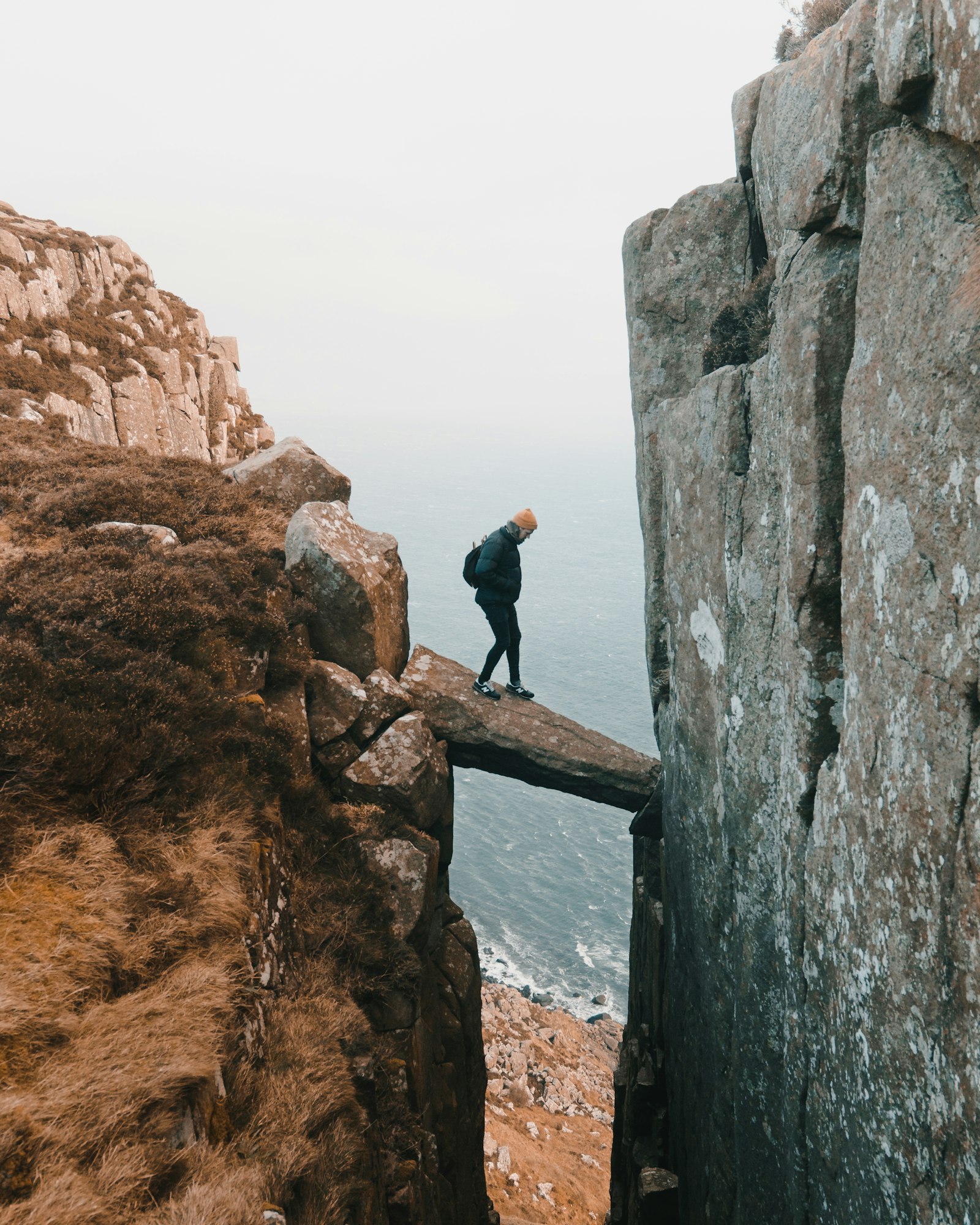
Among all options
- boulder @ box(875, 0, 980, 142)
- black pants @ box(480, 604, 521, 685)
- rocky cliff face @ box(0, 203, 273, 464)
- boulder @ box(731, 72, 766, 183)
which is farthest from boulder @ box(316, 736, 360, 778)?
rocky cliff face @ box(0, 203, 273, 464)

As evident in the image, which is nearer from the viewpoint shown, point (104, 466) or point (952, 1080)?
point (952, 1080)

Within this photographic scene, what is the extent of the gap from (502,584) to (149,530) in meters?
6.68

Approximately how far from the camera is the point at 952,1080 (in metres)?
5.71

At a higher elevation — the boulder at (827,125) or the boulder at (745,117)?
the boulder at (745,117)

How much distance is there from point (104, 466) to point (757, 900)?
15257 mm

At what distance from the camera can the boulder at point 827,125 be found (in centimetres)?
727

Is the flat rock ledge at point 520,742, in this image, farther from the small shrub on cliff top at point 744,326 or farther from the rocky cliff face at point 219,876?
the small shrub on cliff top at point 744,326

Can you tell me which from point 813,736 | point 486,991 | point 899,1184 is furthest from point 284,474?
point 486,991

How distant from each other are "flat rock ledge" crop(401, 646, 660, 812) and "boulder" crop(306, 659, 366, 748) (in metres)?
2.06

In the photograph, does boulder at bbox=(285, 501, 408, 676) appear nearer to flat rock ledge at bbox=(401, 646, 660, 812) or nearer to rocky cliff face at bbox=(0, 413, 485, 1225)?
rocky cliff face at bbox=(0, 413, 485, 1225)

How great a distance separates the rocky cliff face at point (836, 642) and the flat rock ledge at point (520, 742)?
9.04ft

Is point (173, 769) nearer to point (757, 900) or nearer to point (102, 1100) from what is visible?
point (102, 1100)

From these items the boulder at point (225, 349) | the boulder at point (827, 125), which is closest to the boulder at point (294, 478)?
the boulder at point (827, 125)

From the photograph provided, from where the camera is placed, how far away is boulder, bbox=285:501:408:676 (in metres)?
13.4
